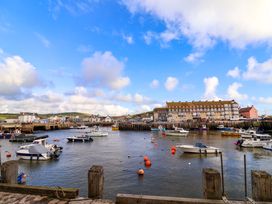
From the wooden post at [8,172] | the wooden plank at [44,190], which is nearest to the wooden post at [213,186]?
the wooden plank at [44,190]

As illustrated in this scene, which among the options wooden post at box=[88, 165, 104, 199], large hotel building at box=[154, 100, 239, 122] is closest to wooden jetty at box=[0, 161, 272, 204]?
wooden post at box=[88, 165, 104, 199]

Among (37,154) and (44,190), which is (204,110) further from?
(44,190)

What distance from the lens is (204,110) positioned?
13812cm

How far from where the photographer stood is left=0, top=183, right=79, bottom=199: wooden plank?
23.6 ft

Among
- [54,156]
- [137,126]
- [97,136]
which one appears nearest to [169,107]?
[137,126]

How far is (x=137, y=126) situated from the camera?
113 metres

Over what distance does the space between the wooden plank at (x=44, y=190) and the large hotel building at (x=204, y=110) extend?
13361 cm

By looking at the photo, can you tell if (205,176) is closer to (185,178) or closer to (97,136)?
(185,178)

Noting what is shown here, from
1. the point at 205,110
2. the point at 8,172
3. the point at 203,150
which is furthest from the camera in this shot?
the point at 205,110

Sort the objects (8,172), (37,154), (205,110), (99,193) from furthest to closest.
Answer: (205,110)
(37,154)
(8,172)
(99,193)

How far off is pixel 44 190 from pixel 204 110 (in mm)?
139293

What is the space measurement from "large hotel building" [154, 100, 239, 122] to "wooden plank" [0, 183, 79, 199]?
5260 inches

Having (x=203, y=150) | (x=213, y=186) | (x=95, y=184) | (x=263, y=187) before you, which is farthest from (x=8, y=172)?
(x=203, y=150)

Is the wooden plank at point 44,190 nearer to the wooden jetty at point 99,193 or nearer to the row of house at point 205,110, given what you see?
the wooden jetty at point 99,193
